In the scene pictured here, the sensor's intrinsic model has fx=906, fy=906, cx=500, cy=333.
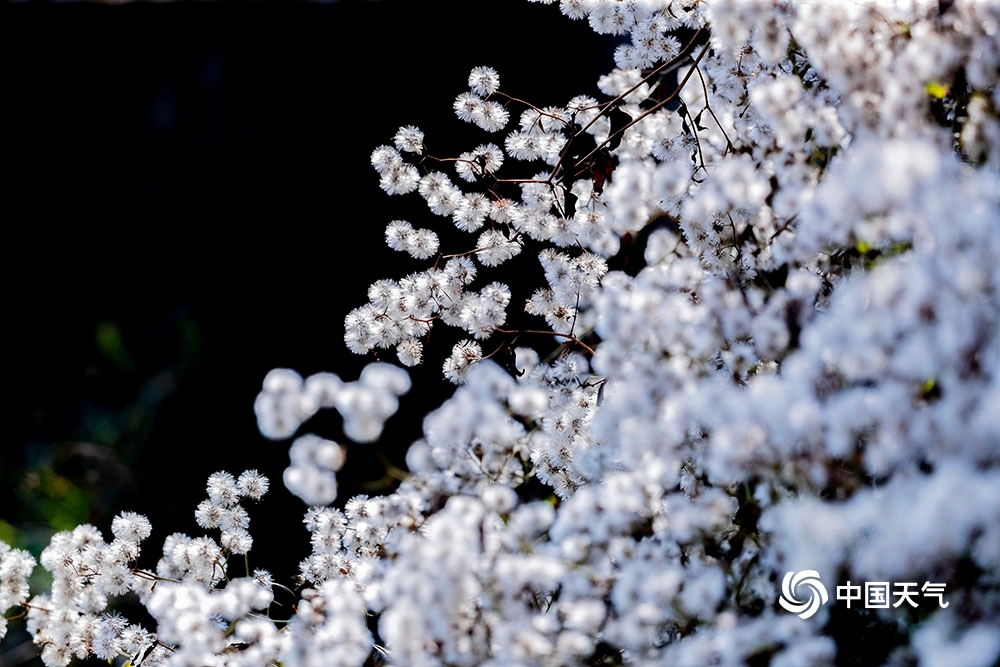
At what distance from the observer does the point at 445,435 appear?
72 centimetres

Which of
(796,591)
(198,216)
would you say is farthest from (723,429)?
(198,216)

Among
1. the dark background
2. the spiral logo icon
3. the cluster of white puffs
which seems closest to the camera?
the cluster of white puffs

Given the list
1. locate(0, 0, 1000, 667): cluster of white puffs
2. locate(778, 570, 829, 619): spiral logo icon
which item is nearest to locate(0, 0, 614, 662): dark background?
locate(0, 0, 1000, 667): cluster of white puffs

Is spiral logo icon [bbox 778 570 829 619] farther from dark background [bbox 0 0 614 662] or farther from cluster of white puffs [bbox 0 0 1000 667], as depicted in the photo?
dark background [bbox 0 0 614 662]

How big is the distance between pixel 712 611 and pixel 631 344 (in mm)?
204

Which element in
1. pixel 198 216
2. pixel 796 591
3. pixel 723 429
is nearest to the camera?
pixel 723 429

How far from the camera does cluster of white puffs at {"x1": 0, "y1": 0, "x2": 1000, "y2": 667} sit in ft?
1.80

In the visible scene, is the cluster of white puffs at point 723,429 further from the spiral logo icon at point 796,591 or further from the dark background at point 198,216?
the dark background at point 198,216

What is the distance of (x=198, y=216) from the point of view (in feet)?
8.45

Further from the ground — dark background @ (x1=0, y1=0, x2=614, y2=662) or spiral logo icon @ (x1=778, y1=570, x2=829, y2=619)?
dark background @ (x1=0, y1=0, x2=614, y2=662)

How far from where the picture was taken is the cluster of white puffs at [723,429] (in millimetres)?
548

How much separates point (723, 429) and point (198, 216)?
88.9 inches

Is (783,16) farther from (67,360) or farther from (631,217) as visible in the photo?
(67,360)

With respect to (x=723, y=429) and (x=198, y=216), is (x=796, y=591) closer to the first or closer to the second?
(x=723, y=429)
